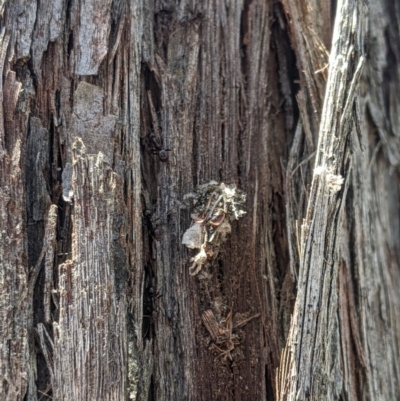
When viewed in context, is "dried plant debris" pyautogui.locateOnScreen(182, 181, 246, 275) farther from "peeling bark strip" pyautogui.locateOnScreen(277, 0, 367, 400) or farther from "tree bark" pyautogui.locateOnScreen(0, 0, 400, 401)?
"peeling bark strip" pyautogui.locateOnScreen(277, 0, 367, 400)

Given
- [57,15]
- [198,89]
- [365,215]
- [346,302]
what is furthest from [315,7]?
[346,302]

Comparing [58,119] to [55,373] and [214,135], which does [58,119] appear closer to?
[214,135]

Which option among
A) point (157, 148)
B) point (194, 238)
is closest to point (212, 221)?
point (194, 238)

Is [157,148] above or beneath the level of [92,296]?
above

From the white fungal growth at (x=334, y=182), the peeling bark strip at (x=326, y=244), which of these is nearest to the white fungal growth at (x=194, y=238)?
the peeling bark strip at (x=326, y=244)

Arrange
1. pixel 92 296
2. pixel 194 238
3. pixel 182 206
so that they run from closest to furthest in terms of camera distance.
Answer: pixel 92 296
pixel 194 238
pixel 182 206

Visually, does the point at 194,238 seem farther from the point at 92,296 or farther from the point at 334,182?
the point at 334,182

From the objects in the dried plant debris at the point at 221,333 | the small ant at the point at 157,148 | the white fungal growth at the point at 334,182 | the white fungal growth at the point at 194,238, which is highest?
the small ant at the point at 157,148

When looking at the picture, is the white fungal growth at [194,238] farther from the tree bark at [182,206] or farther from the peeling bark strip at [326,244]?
the peeling bark strip at [326,244]
